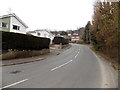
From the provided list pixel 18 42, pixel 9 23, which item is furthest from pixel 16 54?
pixel 9 23

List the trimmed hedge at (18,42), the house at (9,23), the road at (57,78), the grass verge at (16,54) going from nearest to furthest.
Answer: the road at (57,78)
the grass verge at (16,54)
the trimmed hedge at (18,42)
the house at (9,23)

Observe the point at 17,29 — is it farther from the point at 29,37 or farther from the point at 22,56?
the point at 22,56

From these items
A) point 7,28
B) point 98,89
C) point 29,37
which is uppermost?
point 7,28

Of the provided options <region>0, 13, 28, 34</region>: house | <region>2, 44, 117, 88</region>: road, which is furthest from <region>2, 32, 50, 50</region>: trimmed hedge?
<region>0, 13, 28, 34</region>: house

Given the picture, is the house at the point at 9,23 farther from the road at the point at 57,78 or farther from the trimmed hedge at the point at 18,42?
the road at the point at 57,78

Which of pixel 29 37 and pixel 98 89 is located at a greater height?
pixel 29 37

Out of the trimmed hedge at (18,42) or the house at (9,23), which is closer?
the trimmed hedge at (18,42)

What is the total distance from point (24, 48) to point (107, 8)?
45.9 ft

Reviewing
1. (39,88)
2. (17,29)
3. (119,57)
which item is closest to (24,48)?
(119,57)

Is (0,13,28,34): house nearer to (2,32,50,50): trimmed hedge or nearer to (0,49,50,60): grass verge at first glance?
(2,32,50,50): trimmed hedge

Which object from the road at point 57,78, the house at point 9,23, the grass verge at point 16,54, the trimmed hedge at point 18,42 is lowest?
the road at point 57,78

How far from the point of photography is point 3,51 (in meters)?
16.6

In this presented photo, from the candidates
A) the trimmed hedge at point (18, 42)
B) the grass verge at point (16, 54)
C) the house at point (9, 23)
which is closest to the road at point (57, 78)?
the grass verge at point (16, 54)

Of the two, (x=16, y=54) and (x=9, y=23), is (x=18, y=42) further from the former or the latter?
(x=9, y=23)
